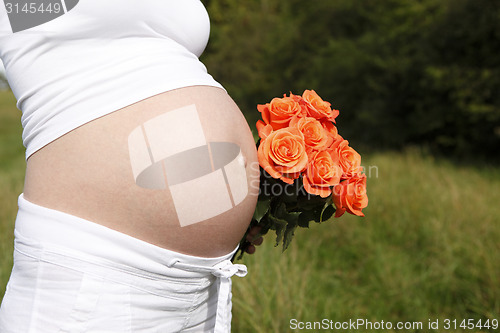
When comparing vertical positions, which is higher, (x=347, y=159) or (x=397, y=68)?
(x=347, y=159)

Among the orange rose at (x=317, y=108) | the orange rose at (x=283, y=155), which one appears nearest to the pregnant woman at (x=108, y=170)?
the orange rose at (x=283, y=155)

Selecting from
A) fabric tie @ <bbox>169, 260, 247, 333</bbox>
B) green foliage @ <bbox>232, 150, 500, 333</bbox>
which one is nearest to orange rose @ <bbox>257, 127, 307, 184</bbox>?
fabric tie @ <bbox>169, 260, 247, 333</bbox>

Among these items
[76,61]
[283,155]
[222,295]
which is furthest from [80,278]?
[283,155]

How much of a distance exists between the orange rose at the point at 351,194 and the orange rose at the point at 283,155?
0.19m

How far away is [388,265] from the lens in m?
3.37

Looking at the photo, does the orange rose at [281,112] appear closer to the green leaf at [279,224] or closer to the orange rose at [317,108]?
the orange rose at [317,108]

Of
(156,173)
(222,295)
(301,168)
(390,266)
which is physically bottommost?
(390,266)

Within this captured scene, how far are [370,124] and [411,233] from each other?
671cm

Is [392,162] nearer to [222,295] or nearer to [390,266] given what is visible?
[390,266]

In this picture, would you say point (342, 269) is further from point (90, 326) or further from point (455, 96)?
point (455, 96)

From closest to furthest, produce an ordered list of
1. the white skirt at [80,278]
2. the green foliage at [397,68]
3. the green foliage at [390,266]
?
the white skirt at [80,278], the green foliage at [390,266], the green foliage at [397,68]

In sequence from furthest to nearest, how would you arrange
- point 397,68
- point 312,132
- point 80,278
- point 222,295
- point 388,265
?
point 397,68 → point 388,265 → point 312,132 → point 222,295 → point 80,278

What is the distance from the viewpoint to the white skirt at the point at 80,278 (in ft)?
3.11

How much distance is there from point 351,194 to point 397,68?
343 inches
